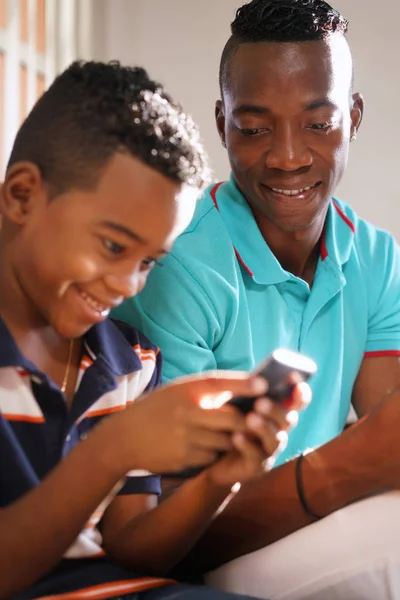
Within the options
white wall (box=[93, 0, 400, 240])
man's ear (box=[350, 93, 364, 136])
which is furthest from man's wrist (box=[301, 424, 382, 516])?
white wall (box=[93, 0, 400, 240])

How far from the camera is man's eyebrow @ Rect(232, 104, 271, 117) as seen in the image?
4.47ft

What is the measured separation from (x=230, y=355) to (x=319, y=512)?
315 millimetres

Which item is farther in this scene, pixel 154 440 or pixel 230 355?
pixel 230 355

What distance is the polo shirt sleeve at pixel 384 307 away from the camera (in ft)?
4.99

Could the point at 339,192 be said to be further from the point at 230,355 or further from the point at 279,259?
the point at 230,355

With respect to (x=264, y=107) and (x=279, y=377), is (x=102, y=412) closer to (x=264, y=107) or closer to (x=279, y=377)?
(x=279, y=377)

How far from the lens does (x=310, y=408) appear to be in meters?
1.45

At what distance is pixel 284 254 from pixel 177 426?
717 mm

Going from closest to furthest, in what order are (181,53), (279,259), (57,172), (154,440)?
(154,440), (57,172), (279,259), (181,53)

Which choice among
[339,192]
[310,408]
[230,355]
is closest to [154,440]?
[230,355]

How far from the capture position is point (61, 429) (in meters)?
0.98

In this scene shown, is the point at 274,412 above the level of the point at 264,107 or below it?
below

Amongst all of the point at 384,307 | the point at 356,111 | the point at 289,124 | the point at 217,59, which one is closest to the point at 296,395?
the point at 289,124

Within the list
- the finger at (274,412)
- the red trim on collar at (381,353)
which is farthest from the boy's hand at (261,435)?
the red trim on collar at (381,353)
